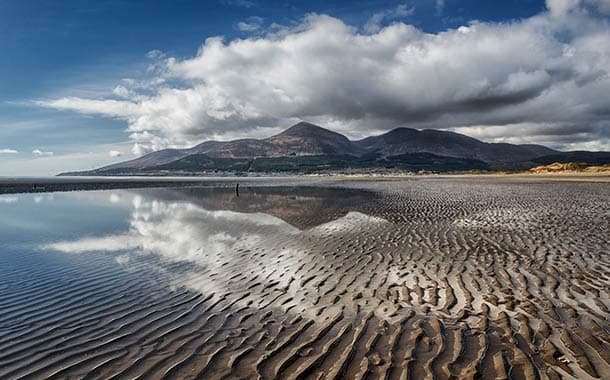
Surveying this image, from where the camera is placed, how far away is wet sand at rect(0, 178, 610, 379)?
5902 mm

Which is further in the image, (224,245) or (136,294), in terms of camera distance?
(224,245)

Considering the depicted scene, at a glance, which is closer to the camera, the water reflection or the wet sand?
the wet sand

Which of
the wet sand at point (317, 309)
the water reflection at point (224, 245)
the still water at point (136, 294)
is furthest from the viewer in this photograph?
the water reflection at point (224, 245)

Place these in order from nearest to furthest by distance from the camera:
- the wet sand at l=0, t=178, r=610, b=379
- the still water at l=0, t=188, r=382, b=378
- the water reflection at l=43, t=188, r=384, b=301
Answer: the wet sand at l=0, t=178, r=610, b=379 → the still water at l=0, t=188, r=382, b=378 → the water reflection at l=43, t=188, r=384, b=301

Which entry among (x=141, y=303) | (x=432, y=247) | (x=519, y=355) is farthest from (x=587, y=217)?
(x=141, y=303)

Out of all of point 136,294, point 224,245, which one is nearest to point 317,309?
point 136,294

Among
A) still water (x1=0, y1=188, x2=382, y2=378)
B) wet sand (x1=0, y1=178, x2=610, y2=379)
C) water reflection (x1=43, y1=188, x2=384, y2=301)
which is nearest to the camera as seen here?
wet sand (x1=0, y1=178, x2=610, y2=379)

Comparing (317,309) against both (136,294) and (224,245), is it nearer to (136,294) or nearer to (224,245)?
(136,294)

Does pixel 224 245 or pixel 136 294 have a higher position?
pixel 136 294

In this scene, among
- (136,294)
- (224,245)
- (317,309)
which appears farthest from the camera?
(224,245)

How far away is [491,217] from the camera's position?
921 inches

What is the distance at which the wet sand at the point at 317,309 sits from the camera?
5902 millimetres

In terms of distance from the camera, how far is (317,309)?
8484 mm

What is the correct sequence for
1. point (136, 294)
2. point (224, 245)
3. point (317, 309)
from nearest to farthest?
point (317, 309), point (136, 294), point (224, 245)
